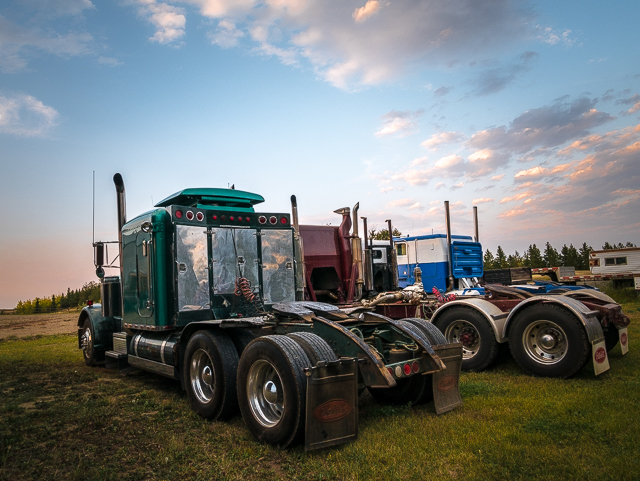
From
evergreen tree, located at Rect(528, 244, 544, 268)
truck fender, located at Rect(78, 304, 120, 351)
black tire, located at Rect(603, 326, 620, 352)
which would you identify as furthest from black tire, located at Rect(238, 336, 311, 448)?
evergreen tree, located at Rect(528, 244, 544, 268)

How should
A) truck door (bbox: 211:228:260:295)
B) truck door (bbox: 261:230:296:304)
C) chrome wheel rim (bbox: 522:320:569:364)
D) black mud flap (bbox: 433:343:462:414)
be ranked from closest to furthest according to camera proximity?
black mud flap (bbox: 433:343:462:414) → chrome wheel rim (bbox: 522:320:569:364) → truck door (bbox: 211:228:260:295) → truck door (bbox: 261:230:296:304)

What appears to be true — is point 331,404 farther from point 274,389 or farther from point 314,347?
point 274,389

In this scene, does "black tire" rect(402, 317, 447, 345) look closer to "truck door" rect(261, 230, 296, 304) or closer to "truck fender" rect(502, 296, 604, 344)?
"truck fender" rect(502, 296, 604, 344)

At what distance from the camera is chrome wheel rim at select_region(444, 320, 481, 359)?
331 inches

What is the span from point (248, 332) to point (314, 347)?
1629 mm

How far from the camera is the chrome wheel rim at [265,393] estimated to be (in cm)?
501

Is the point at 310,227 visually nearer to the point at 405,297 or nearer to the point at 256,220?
the point at 405,297

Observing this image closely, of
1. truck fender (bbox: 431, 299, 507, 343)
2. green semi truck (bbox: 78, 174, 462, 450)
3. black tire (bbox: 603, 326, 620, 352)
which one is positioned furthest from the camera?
black tire (bbox: 603, 326, 620, 352)

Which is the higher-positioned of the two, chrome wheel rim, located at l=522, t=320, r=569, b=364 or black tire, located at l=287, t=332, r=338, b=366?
black tire, located at l=287, t=332, r=338, b=366

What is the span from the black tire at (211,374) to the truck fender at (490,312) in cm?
435

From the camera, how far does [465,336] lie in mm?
8516

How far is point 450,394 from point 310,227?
7.87m

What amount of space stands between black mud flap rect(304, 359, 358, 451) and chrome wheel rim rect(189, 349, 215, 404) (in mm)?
2107

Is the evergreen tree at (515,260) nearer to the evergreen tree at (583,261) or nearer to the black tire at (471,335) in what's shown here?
the evergreen tree at (583,261)
